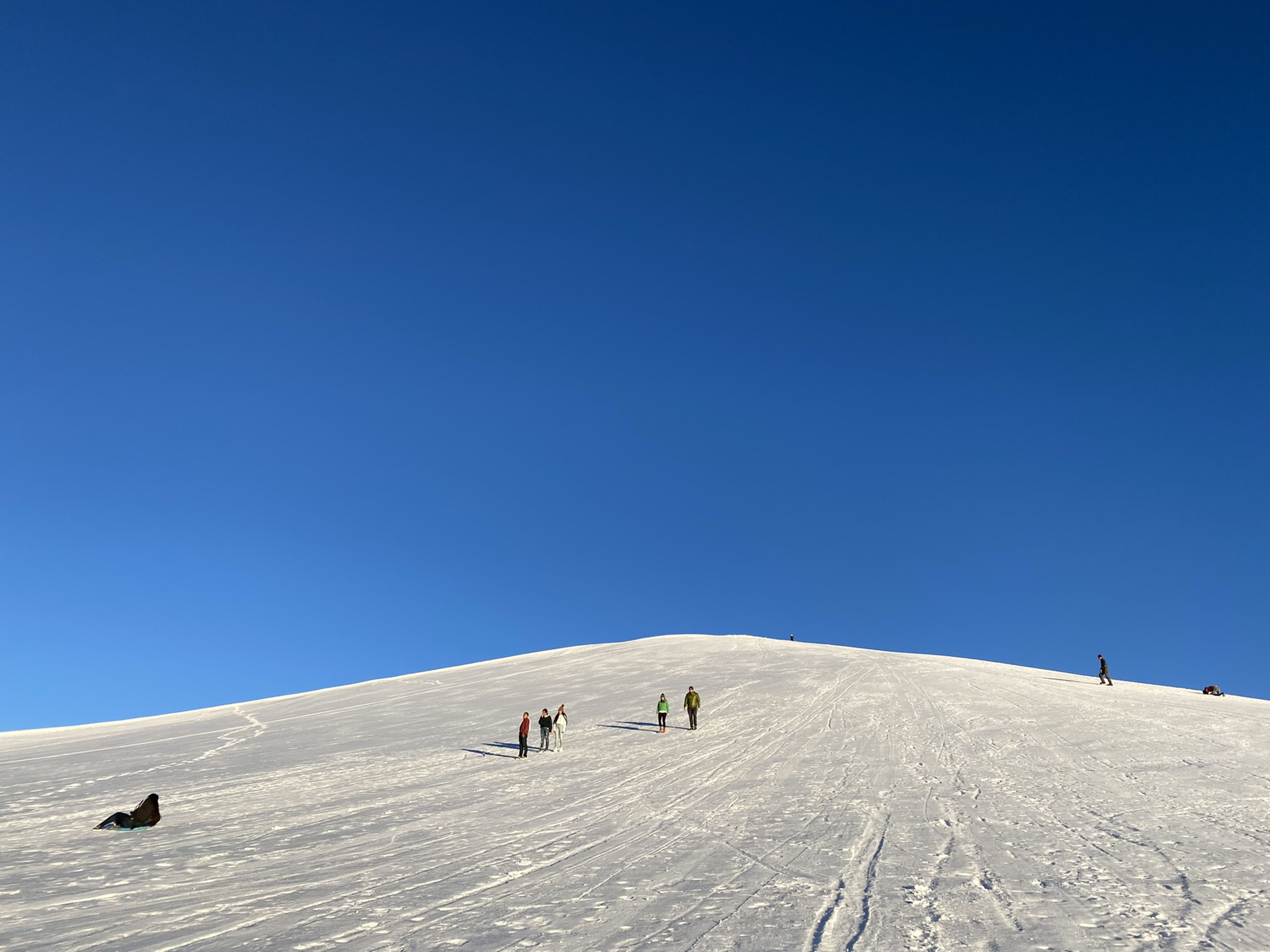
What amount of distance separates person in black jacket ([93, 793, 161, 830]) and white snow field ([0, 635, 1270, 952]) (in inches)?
7.1

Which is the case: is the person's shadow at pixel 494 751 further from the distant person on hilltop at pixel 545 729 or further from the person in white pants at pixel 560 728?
the person in white pants at pixel 560 728

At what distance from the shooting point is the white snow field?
8539 mm

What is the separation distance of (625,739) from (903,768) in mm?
8457

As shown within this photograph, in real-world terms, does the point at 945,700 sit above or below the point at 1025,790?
above

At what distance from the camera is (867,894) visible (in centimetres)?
925

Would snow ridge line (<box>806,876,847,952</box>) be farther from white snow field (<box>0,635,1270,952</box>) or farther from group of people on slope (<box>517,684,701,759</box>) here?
group of people on slope (<box>517,684,701,759</box>)

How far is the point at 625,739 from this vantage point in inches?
892

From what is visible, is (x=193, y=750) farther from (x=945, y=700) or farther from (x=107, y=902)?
(x=945, y=700)

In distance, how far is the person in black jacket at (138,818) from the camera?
14547 millimetres

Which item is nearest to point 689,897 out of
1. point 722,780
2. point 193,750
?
point 722,780

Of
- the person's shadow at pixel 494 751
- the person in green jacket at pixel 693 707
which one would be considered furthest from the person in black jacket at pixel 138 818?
the person in green jacket at pixel 693 707

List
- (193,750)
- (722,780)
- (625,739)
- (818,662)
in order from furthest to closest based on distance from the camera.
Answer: (818,662) < (193,750) < (625,739) < (722,780)

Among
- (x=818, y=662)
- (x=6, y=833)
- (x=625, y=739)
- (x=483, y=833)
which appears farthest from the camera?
(x=818, y=662)

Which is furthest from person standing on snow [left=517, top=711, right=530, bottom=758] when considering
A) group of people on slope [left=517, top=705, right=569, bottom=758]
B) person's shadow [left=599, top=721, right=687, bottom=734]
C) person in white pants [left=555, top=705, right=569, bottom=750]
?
person's shadow [left=599, top=721, right=687, bottom=734]
